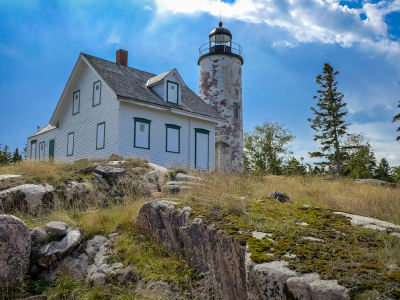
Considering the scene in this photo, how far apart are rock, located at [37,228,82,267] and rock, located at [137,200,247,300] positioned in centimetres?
135

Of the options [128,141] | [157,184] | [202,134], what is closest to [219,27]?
[202,134]

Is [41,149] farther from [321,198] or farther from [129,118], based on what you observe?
[321,198]

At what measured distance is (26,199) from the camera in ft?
32.5

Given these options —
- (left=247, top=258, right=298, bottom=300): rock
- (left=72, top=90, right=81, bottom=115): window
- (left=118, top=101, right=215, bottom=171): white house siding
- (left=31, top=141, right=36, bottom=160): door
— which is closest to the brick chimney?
(left=72, top=90, right=81, bottom=115): window

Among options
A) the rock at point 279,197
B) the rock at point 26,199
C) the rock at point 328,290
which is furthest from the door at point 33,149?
the rock at point 328,290

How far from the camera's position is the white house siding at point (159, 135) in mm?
18578

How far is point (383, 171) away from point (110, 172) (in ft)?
110

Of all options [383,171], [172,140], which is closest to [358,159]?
[383,171]

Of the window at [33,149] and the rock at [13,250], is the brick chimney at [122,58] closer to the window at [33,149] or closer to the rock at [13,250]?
the window at [33,149]

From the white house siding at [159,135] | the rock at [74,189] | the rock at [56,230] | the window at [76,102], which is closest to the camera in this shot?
the rock at [56,230]

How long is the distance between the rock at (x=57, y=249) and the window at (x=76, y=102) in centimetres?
1612

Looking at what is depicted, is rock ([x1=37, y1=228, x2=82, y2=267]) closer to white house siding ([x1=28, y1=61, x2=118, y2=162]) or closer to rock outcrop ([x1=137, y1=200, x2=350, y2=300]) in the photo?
rock outcrop ([x1=137, y1=200, x2=350, y2=300])

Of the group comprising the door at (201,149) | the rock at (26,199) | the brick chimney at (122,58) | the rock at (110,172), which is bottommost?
the rock at (26,199)

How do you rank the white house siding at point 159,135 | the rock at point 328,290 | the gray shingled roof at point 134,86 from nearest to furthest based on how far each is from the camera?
1. the rock at point 328,290
2. the white house siding at point 159,135
3. the gray shingled roof at point 134,86
